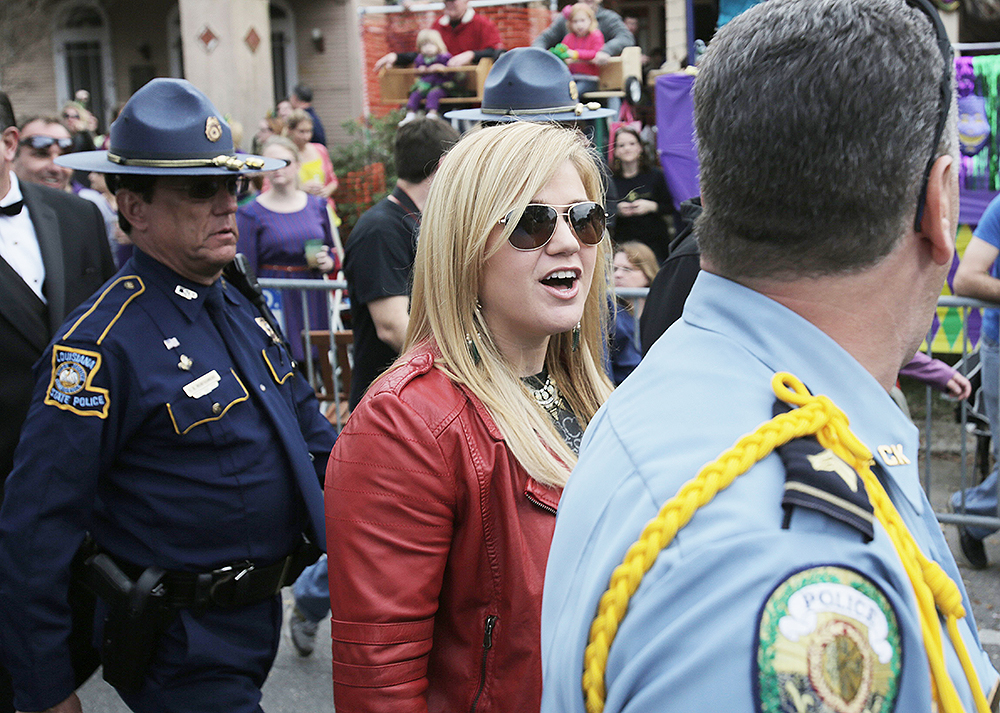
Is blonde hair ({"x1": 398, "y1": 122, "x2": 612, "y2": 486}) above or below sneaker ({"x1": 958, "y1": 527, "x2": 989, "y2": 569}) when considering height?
above

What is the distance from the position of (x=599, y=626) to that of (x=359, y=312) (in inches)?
124

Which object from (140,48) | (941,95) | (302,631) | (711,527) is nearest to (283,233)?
(302,631)

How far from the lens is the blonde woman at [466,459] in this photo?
6.05 ft

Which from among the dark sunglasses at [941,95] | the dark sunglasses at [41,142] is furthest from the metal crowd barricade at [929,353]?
the dark sunglasses at [941,95]

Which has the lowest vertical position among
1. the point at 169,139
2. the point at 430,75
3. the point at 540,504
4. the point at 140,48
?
the point at 540,504

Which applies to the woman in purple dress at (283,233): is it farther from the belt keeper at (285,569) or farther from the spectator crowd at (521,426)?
the belt keeper at (285,569)

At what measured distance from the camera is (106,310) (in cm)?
259

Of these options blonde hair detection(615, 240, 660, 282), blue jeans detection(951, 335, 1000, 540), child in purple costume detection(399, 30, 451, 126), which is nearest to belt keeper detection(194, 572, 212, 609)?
blonde hair detection(615, 240, 660, 282)

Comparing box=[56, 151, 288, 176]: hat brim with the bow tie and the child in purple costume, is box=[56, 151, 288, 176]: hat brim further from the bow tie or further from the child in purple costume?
the child in purple costume

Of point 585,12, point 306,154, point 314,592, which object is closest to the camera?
point 314,592

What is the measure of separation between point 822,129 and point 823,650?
503 mm

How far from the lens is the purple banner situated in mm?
8133

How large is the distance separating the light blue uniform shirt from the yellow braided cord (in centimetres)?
1

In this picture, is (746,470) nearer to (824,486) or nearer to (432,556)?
(824,486)
